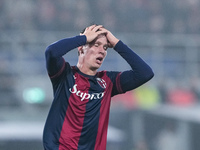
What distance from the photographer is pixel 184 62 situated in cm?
1298

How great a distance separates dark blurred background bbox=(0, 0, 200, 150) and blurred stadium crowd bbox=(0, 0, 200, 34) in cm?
3

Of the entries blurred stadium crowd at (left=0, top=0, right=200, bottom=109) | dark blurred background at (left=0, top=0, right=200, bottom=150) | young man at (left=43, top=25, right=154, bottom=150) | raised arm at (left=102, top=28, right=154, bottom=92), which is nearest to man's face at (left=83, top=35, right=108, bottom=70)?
young man at (left=43, top=25, right=154, bottom=150)

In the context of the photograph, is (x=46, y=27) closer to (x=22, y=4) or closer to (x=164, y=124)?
(x=22, y=4)

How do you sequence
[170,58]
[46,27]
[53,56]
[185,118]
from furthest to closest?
[46,27], [170,58], [185,118], [53,56]

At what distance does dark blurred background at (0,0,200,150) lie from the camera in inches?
440

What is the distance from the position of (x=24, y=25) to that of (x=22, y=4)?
0.74 m

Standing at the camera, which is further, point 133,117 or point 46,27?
point 46,27

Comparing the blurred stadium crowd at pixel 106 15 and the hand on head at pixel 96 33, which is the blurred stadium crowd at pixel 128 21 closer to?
the blurred stadium crowd at pixel 106 15

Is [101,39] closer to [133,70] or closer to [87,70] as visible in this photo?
[87,70]

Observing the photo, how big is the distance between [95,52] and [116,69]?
8092mm

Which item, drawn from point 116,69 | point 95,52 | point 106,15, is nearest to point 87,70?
point 95,52

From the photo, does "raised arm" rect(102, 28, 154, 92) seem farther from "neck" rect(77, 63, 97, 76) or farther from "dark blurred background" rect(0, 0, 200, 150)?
"dark blurred background" rect(0, 0, 200, 150)

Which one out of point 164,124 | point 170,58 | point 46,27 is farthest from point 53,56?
point 46,27

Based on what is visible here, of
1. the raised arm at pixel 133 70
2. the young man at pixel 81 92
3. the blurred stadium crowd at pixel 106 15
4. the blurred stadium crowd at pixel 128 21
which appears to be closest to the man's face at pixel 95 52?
the young man at pixel 81 92
